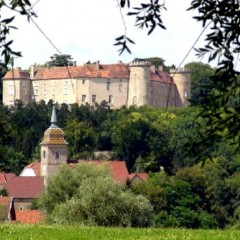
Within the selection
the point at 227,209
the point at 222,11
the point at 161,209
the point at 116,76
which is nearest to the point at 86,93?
the point at 116,76

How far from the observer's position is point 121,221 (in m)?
34.4

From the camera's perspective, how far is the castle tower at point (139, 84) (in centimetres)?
11594

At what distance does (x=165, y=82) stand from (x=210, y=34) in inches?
4528

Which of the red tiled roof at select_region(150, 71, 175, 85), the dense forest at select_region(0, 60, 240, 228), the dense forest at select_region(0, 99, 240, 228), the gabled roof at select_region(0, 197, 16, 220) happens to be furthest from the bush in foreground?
the red tiled roof at select_region(150, 71, 175, 85)

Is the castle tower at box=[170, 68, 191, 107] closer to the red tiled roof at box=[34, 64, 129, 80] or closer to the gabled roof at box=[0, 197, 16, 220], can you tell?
the red tiled roof at box=[34, 64, 129, 80]

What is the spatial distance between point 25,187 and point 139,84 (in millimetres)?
35480

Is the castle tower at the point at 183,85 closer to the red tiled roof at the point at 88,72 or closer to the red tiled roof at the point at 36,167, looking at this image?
the red tiled roof at the point at 88,72

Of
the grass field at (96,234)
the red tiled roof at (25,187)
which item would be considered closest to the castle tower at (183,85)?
the red tiled roof at (25,187)

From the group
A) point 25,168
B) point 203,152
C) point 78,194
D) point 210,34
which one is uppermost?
point 210,34

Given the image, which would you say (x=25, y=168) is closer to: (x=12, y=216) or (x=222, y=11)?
(x=12, y=216)

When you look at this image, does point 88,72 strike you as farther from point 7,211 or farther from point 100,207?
point 100,207

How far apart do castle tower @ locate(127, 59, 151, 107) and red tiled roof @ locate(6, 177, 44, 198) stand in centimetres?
3151

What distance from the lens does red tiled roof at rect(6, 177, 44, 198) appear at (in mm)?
82562

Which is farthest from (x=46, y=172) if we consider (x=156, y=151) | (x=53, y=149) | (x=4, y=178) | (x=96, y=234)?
(x=96, y=234)
